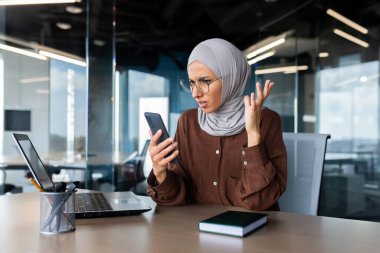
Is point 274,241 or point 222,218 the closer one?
point 274,241

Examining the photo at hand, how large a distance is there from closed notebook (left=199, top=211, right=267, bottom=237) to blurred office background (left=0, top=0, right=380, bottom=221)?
113 inches

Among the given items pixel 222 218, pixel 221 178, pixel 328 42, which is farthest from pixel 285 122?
pixel 222 218

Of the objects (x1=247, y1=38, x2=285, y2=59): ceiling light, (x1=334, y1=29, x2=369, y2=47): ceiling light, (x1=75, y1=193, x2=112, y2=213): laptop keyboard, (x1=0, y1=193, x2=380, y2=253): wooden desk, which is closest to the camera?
(x1=0, y1=193, x2=380, y2=253): wooden desk

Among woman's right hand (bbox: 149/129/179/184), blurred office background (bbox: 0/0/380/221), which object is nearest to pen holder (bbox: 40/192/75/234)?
woman's right hand (bbox: 149/129/179/184)

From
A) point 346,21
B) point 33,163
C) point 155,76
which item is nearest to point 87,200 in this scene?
point 33,163

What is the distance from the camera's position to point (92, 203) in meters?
1.26

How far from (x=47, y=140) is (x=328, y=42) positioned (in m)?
3.22

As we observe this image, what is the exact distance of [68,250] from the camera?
0.82 meters

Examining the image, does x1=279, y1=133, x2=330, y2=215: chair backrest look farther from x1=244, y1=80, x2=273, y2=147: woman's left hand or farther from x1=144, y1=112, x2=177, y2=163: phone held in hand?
x1=144, y1=112, x2=177, y2=163: phone held in hand

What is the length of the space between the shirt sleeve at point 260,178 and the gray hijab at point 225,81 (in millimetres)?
187

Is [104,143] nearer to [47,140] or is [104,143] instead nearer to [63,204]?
[47,140]

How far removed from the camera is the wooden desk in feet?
2.74

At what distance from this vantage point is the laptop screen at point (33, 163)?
0.99m

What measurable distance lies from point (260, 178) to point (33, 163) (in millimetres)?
671
